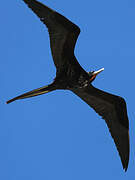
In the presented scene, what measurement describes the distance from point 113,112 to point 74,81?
281 centimetres

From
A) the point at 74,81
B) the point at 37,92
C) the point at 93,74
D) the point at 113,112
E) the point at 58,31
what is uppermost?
the point at 58,31

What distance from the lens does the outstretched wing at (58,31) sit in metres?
17.7

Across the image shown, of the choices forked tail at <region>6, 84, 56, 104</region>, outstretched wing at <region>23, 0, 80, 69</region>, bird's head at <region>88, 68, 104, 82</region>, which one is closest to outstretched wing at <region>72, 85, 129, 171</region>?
bird's head at <region>88, 68, 104, 82</region>

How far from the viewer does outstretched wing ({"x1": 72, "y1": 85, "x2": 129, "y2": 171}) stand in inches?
839

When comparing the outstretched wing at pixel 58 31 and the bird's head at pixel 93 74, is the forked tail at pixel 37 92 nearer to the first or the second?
the outstretched wing at pixel 58 31

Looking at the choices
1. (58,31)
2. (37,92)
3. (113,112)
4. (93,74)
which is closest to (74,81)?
(93,74)

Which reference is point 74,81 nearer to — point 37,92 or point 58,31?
point 37,92

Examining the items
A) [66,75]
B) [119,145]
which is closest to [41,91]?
[66,75]

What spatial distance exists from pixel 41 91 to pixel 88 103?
3147 mm

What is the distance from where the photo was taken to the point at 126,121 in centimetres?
2206

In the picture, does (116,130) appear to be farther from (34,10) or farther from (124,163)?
(34,10)

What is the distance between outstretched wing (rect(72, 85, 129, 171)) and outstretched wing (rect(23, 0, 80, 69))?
2.13 m

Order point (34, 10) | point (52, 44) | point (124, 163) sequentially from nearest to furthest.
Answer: point (34, 10)
point (52, 44)
point (124, 163)

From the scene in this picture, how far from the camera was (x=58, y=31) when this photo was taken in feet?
61.0
